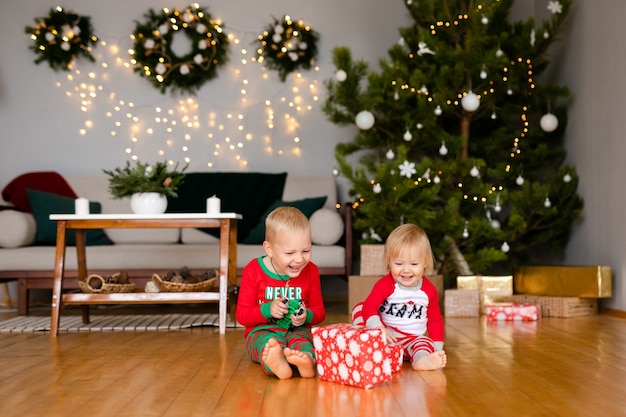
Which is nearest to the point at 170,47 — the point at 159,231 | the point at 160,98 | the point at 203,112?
the point at 160,98

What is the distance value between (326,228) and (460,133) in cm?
101

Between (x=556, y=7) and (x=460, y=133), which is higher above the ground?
(x=556, y=7)

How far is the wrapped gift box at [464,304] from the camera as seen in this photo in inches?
151

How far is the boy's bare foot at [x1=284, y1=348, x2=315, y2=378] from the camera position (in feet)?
6.42

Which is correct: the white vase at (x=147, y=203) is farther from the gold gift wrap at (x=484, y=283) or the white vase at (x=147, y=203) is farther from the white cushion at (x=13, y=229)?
→ the gold gift wrap at (x=484, y=283)

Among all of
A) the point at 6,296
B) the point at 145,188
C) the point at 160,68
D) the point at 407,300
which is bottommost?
the point at 6,296

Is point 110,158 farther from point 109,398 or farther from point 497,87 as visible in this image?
point 109,398

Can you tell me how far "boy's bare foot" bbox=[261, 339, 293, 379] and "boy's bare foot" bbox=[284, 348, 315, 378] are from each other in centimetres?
2

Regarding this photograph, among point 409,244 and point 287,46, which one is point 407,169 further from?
point 409,244

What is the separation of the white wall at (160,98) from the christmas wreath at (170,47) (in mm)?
89

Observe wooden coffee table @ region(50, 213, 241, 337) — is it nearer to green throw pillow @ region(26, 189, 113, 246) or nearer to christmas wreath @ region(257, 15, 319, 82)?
green throw pillow @ region(26, 189, 113, 246)

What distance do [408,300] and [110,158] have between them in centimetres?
Result: 320

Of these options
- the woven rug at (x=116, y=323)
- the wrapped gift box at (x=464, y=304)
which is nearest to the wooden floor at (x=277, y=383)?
the woven rug at (x=116, y=323)

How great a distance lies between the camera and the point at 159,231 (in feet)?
14.8
